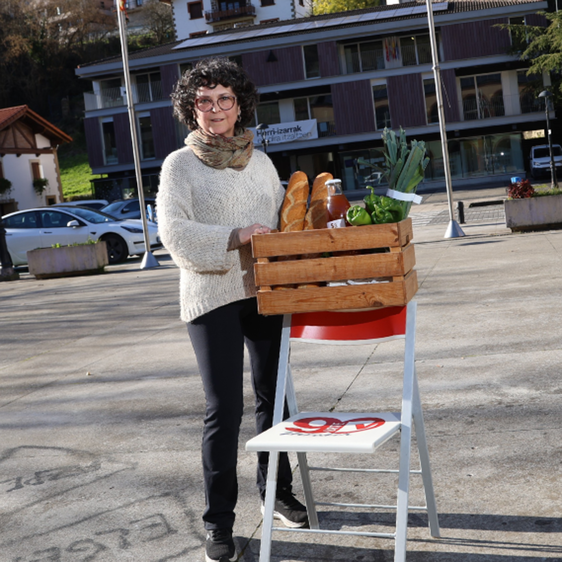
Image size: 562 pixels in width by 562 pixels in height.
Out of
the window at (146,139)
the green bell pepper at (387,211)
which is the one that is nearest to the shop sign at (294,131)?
the window at (146,139)

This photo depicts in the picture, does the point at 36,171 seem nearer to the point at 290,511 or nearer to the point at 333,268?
the point at 290,511

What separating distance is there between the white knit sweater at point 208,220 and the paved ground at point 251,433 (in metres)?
1.06

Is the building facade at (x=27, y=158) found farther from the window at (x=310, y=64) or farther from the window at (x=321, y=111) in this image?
the window at (x=310, y=64)

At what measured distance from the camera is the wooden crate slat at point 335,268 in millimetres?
2762

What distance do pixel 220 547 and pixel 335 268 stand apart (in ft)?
3.85

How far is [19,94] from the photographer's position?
6700 cm

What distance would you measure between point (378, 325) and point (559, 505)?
1.10 metres

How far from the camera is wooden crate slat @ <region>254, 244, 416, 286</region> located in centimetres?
276

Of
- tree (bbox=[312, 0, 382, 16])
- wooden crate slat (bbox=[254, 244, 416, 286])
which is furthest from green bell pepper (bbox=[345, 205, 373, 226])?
tree (bbox=[312, 0, 382, 16])

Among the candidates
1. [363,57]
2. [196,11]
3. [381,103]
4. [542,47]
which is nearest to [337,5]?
[196,11]

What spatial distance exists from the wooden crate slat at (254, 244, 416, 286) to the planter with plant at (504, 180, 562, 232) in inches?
551

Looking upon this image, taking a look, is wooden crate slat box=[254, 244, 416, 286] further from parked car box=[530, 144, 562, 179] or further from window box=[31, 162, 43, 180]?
window box=[31, 162, 43, 180]

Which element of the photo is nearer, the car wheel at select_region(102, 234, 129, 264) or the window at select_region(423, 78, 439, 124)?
the car wheel at select_region(102, 234, 129, 264)

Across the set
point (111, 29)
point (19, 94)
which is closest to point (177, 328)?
point (19, 94)
